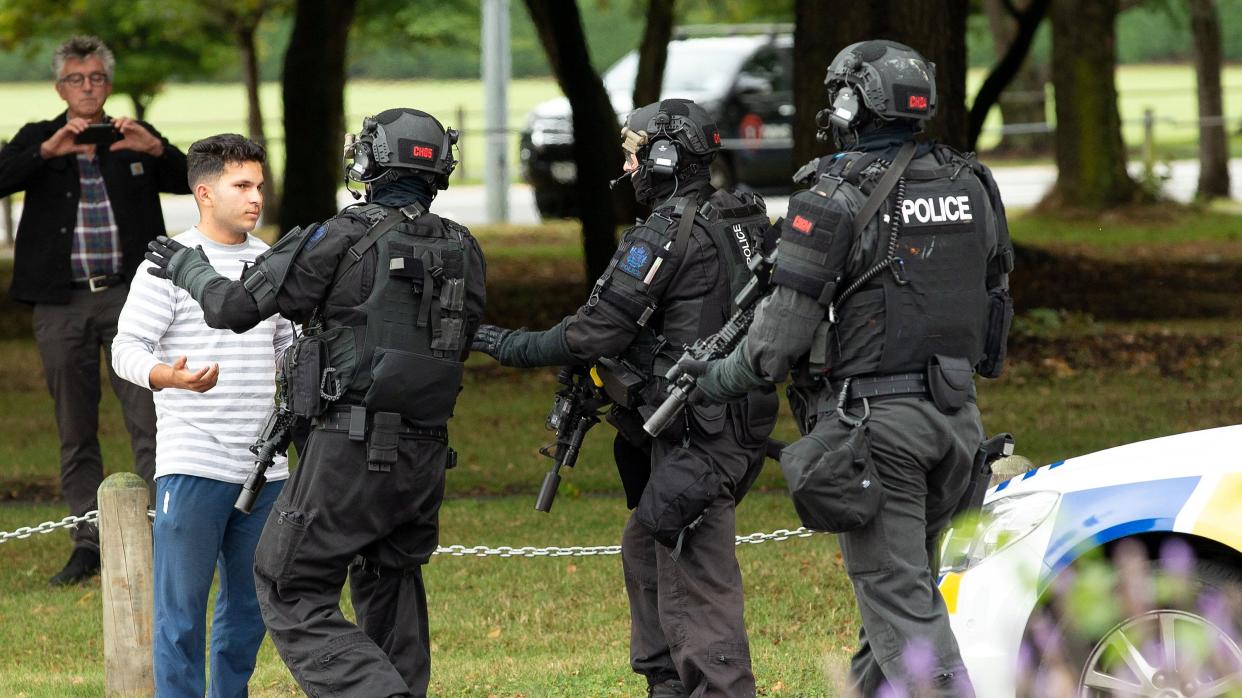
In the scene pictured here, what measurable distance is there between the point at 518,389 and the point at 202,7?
13163 millimetres

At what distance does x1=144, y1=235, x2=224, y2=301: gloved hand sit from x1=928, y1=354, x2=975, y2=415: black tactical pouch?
79.9 inches

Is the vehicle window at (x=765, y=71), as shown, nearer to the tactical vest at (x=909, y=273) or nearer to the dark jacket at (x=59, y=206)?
the dark jacket at (x=59, y=206)


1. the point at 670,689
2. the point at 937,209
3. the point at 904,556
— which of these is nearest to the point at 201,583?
the point at 670,689

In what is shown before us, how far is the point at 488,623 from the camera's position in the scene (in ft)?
23.8

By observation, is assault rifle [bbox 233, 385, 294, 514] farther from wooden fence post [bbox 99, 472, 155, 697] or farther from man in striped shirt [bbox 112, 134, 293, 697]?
wooden fence post [bbox 99, 472, 155, 697]

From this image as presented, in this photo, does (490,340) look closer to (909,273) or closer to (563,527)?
(909,273)

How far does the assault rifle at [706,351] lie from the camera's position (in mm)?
4973

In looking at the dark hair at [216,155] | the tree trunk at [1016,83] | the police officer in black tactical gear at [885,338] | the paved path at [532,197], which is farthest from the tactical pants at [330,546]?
the paved path at [532,197]

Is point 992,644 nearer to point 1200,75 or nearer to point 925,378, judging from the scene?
point 925,378

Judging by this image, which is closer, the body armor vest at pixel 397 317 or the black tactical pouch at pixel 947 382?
the black tactical pouch at pixel 947 382

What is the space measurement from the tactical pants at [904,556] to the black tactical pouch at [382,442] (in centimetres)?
121

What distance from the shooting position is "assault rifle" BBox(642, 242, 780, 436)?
497 centimetres

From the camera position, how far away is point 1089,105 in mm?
21969

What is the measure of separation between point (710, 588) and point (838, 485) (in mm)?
969
